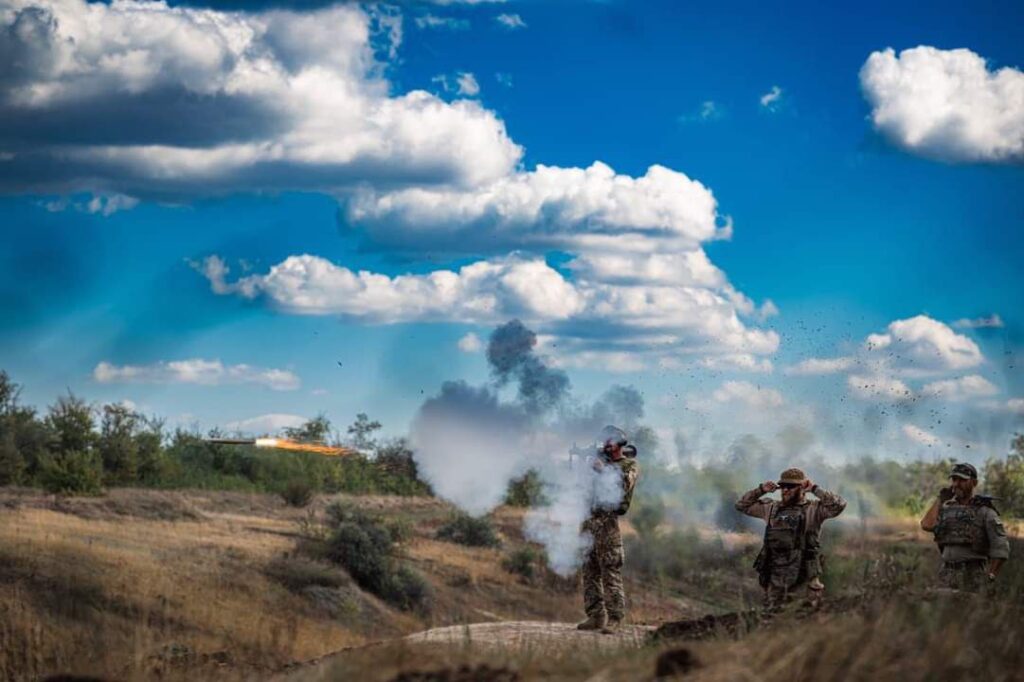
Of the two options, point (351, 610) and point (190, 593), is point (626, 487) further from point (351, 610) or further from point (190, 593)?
point (351, 610)

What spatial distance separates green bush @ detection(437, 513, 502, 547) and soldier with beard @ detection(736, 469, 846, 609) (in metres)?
32.5

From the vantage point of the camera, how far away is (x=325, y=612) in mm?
32844

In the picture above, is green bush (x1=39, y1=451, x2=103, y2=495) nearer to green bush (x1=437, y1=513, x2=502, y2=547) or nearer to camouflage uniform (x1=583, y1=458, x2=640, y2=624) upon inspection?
green bush (x1=437, y1=513, x2=502, y2=547)

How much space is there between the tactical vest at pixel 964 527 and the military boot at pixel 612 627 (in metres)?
4.48

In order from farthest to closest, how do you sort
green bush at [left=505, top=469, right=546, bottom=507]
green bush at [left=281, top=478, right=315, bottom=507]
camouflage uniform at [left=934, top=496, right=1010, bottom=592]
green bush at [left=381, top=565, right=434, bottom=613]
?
green bush at [left=281, top=478, right=315, bottom=507], green bush at [left=381, top=565, right=434, bottom=613], green bush at [left=505, top=469, right=546, bottom=507], camouflage uniform at [left=934, top=496, right=1010, bottom=592]

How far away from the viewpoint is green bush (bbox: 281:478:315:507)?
4997 cm

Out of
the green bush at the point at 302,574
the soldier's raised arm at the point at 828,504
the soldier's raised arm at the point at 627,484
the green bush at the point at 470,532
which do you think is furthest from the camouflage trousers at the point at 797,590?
the green bush at the point at 470,532

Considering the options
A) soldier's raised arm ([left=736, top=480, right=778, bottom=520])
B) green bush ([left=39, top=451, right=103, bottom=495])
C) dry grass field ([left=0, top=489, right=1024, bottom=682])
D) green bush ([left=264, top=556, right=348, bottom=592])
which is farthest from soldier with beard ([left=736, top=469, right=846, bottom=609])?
green bush ([left=39, top=451, right=103, bottom=495])

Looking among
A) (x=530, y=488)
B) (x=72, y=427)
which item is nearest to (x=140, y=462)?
(x=72, y=427)

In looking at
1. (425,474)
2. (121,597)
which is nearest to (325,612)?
(121,597)

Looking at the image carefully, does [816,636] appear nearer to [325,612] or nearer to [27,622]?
[27,622]

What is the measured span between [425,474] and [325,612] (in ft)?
45.9

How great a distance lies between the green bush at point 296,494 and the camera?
50.0 metres

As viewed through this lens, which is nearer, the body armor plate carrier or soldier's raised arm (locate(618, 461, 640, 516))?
the body armor plate carrier
